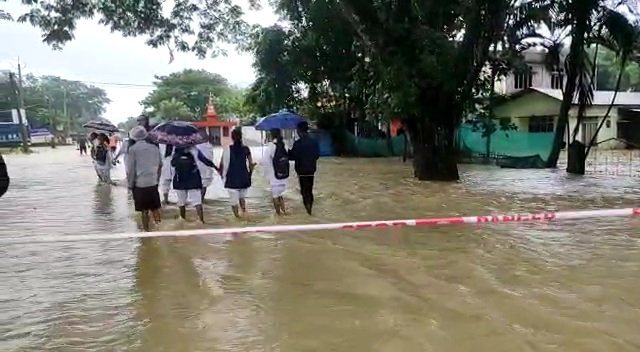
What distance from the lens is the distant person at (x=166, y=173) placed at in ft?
39.0

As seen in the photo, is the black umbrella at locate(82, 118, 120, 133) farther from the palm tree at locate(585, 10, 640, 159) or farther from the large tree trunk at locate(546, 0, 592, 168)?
the palm tree at locate(585, 10, 640, 159)

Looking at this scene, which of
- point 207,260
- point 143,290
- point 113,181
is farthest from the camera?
point 113,181

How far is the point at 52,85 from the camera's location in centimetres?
8806

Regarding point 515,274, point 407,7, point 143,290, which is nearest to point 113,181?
point 407,7

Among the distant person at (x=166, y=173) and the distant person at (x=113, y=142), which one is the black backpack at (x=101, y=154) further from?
the distant person at (x=166, y=173)

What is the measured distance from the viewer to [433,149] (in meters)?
18.2

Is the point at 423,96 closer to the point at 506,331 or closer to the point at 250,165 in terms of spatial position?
the point at 250,165

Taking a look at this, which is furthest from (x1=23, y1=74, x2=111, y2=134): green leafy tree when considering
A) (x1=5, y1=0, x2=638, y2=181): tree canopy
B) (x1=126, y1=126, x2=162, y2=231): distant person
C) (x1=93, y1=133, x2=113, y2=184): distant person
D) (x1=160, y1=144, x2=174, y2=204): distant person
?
(x1=126, y1=126, x2=162, y2=231): distant person

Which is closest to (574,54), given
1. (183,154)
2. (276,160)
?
(276,160)

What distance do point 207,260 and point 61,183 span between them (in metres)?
13.9

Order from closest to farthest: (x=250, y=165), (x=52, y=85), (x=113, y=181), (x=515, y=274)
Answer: (x=515, y=274)
(x=250, y=165)
(x=113, y=181)
(x=52, y=85)

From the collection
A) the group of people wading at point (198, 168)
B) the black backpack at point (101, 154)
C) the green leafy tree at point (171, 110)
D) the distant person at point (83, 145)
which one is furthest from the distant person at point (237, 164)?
the green leafy tree at point (171, 110)

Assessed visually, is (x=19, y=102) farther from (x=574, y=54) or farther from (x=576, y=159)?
(x=576, y=159)

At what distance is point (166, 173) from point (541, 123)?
31349 millimetres
